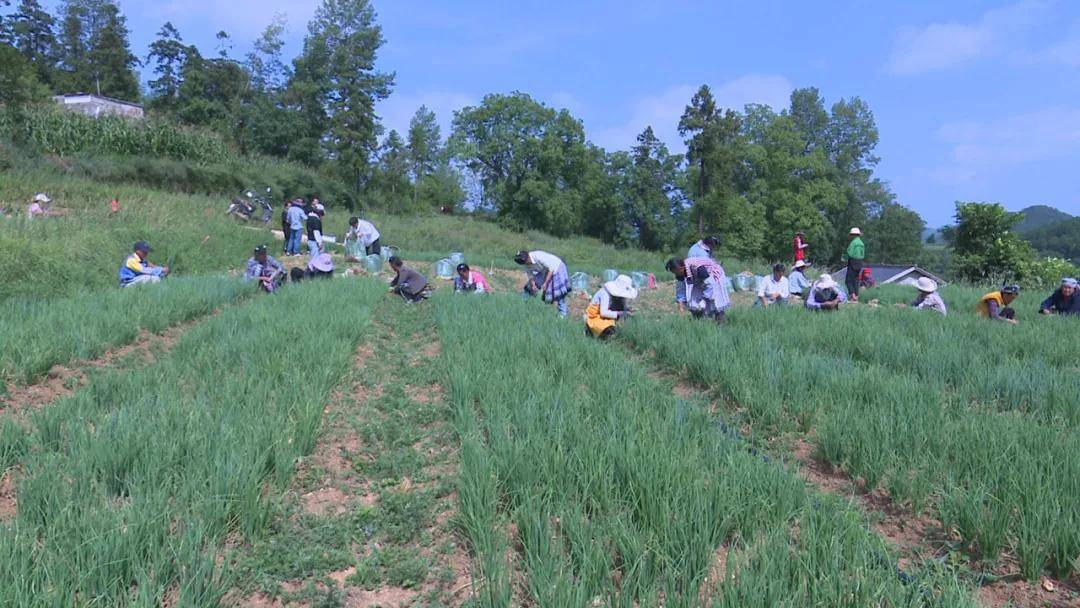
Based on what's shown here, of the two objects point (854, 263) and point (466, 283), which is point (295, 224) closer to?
point (466, 283)

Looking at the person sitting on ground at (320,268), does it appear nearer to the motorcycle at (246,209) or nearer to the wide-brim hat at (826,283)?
the wide-brim hat at (826,283)

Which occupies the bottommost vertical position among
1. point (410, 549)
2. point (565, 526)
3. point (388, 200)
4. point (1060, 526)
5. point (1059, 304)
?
point (410, 549)

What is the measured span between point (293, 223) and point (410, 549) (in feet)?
37.0

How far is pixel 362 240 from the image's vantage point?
464 inches

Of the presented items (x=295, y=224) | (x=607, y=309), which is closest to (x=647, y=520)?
(x=607, y=309)

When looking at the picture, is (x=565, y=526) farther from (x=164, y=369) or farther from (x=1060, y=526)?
(x=164, y=369)

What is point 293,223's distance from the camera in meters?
12.0

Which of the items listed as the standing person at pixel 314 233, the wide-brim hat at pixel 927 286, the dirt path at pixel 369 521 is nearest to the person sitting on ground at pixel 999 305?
the wide-brim hat at pixel 927 286

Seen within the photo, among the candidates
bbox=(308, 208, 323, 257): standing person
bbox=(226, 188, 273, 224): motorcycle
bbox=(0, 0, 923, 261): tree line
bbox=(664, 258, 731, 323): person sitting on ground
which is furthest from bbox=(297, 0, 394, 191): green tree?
bbox=(664, 258, 731, 323): person sitting on ground

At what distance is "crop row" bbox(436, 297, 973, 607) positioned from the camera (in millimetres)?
1636

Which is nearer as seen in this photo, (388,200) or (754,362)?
(754,362)

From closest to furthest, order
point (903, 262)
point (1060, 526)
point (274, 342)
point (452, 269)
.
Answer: point (1060, 526)
point (274, 342)
point (452, 269)
point (903, 262)

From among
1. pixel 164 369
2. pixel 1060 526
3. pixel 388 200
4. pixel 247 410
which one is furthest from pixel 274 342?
pixel 388 200

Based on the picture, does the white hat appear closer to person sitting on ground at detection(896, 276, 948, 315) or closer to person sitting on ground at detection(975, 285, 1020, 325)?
person sitting on ground at detection(896, 276, 948, 315)
